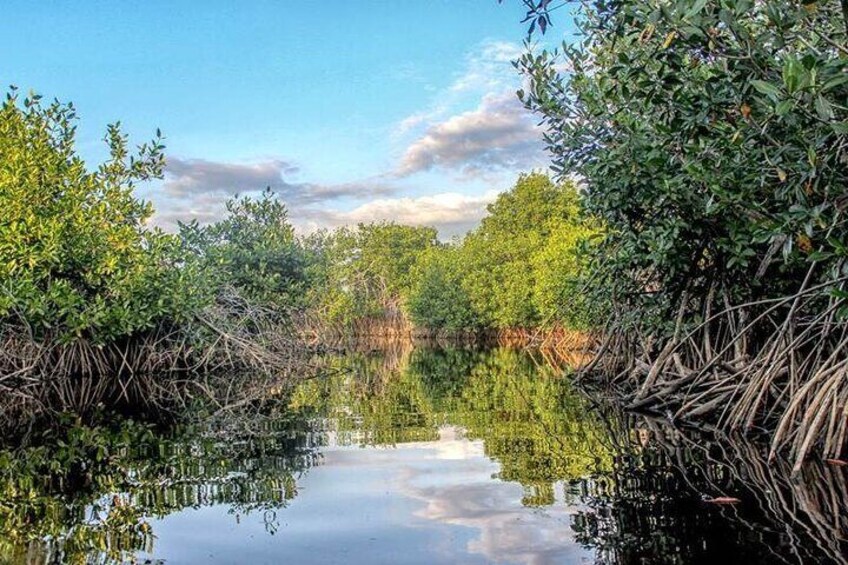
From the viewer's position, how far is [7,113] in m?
11.8

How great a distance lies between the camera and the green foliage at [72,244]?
35.2ft

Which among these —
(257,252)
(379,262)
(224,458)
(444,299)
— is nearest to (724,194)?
(224,458)

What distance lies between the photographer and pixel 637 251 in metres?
7.61

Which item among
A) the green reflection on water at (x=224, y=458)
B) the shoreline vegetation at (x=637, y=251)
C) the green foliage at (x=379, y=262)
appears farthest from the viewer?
the green foliage at (x=379, y=262)

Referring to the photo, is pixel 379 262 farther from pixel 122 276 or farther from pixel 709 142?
pixel 709 142

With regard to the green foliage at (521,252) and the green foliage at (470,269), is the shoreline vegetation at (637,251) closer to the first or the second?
the green foliage at (470,269)

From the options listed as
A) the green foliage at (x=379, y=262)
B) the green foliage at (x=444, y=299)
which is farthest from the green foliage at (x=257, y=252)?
the green foliage at (x=379, y=262)

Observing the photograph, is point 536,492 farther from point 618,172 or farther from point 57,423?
point 57,423

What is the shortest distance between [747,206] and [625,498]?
7.99 feet

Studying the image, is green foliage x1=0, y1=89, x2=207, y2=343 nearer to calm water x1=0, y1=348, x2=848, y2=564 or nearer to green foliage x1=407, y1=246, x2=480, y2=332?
calm water x1=0, y1=348, x2=848, y2=564

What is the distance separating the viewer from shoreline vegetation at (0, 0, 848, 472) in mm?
4250

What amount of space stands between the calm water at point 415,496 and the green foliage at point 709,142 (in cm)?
152

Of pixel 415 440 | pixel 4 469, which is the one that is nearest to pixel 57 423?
pixel 4 469

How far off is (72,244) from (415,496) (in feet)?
31.4
